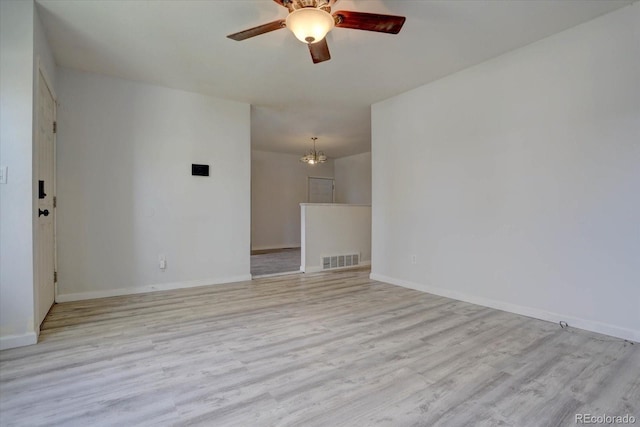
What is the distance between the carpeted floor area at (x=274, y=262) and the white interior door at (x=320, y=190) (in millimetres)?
1859

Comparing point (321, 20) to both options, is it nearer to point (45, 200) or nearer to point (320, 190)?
point (45, 200)

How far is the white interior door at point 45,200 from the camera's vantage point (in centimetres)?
259

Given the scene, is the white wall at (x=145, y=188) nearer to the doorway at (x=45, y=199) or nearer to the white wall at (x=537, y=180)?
the doorway at (x=45, y=199)

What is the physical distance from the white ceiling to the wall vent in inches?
102

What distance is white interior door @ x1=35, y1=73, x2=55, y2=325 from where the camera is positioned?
259 centimetres

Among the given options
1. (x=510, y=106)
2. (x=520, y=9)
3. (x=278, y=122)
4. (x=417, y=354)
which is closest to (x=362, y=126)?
(x=278, y=122)

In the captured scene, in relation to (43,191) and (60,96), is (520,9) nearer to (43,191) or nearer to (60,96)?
(43,191)

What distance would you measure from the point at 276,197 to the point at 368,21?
651 cm

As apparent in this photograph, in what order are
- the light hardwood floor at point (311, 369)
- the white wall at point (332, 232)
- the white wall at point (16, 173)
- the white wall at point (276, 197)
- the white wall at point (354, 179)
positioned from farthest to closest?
the white wall at point (354, 179) < the white wall at point (276, 197) < the white wall at point (332, 232) < the white wall at point (16, 173) < the light hardwood floor at point (311, 369)

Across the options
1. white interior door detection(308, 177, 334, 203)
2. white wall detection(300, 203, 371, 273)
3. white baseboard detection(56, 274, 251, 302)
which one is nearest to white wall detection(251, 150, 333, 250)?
white interior door detection(308, 177, 334, 203)

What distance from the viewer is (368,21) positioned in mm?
2109

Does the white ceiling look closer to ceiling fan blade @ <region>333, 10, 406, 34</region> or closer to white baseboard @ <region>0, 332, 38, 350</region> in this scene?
ceiling fan blade @ <region>333, 10, 406, 34</region>

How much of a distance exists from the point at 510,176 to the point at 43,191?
A: 4402mm

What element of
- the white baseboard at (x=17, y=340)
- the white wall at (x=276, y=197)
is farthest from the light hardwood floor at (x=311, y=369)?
the white wall at (x=276, y=197)
